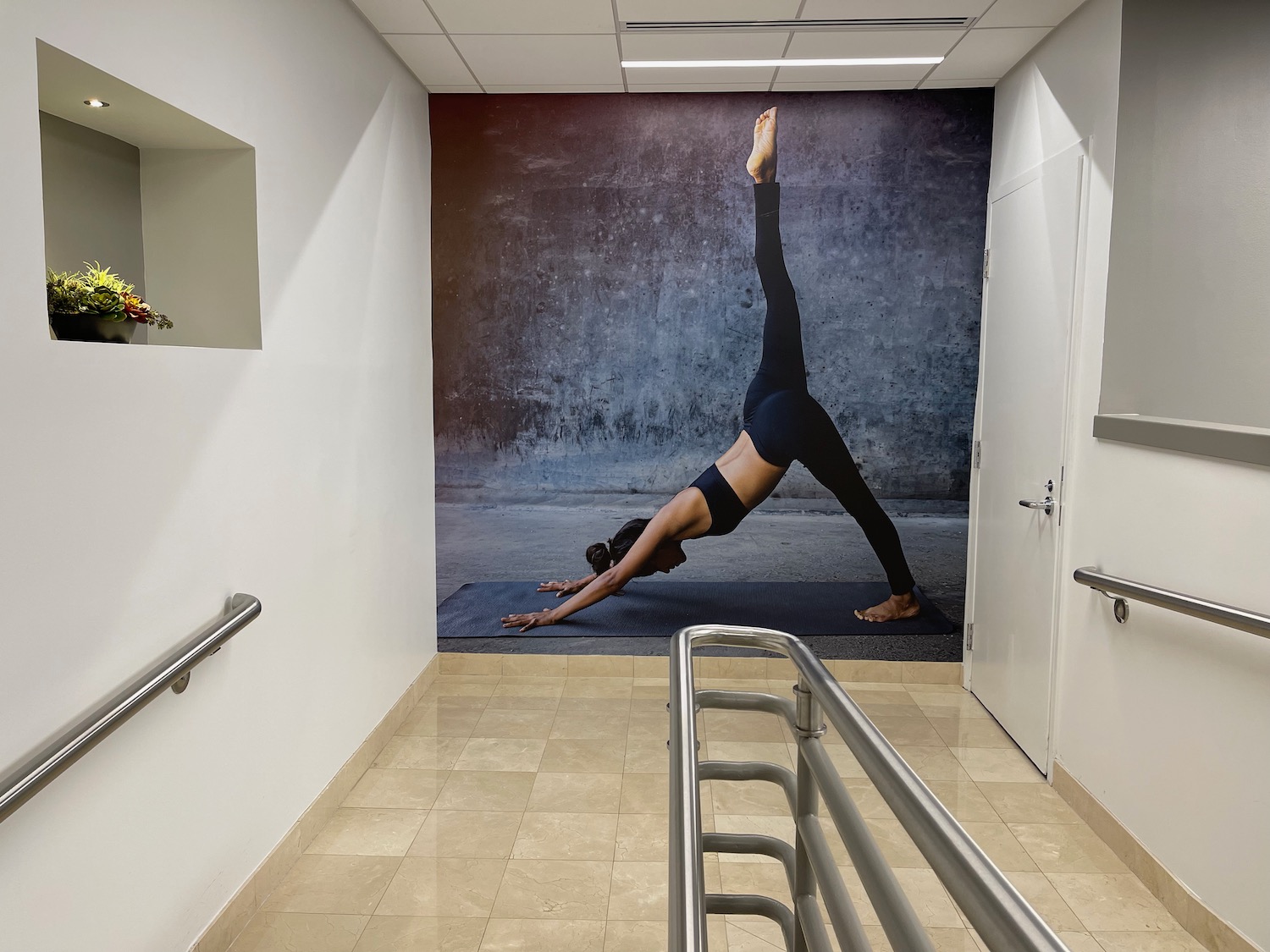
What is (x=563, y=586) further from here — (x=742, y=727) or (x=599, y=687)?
(x=742, y=727)

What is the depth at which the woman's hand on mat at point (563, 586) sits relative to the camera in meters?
4.73

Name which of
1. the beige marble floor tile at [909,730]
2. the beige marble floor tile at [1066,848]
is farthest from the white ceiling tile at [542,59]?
the beige marble floor tile at [1066,848]

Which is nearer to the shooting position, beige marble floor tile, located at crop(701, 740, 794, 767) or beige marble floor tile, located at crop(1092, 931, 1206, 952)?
beige marble floor tile, located at crop(1092, 931, 1206, 952)

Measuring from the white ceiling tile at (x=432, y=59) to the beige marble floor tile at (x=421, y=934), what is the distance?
324cm

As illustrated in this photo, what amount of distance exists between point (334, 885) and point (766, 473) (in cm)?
279

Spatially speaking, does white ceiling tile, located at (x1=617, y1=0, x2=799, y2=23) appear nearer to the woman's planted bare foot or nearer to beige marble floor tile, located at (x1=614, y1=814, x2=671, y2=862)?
the woman's planted bare foot

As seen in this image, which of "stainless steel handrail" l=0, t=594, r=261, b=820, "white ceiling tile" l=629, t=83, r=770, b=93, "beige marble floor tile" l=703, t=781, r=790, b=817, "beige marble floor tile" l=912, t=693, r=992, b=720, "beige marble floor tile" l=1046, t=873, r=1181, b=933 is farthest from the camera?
"white ceiling tile" l=629, t=83, r=770, b=93

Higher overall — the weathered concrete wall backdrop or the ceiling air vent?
the ceiling air vent

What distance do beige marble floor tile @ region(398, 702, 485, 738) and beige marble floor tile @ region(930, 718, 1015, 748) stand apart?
6.81ft

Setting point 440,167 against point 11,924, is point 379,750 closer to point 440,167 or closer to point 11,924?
point 11,924

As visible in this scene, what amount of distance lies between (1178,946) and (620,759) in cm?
194

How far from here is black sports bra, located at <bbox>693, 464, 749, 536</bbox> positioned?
4.66 m

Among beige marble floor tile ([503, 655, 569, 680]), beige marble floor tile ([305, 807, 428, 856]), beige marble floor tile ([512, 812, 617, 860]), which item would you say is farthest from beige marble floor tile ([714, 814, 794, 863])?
beige marble floor tile ([503, 655, 569, 680])

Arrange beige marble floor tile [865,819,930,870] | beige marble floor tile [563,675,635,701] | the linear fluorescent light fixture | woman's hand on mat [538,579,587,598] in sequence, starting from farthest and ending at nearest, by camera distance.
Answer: woman's hand on mat [538,579,587,598] < beige marble floor tile [563,675,635,701] < the linear fluorescent light fixture < beige marble floor tile [865,819,930,870]
